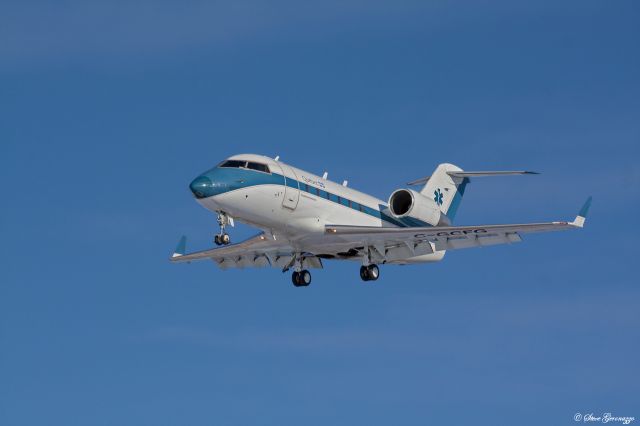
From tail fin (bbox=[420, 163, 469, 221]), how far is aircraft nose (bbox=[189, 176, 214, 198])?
10.5 meters

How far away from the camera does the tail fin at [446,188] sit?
41.9 m

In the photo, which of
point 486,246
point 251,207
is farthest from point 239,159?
point 486,246

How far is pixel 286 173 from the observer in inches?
1393

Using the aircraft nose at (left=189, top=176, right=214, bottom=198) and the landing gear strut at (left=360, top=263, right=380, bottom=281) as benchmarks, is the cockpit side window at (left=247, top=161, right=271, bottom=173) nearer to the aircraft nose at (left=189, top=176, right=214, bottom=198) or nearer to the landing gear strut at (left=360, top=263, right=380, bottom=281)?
the aircraft nose at (left=189, top=176, right=214, bottom=198)

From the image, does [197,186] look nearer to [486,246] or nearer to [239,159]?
[239,159]

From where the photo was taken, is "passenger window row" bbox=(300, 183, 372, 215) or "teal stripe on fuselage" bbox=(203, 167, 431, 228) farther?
"passenger window row" bbox=(300, 183, 372, 215)

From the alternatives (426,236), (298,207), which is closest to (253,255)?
(298,207)

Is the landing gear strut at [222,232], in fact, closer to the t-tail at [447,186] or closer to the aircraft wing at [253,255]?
the aircraft wing at [253,255]

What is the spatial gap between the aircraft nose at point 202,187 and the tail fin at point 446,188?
1052 centimetres

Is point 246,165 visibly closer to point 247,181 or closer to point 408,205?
point 247,181

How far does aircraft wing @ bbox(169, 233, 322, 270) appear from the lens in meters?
38.3

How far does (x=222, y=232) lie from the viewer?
33.9 m

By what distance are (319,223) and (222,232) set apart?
3471 mm

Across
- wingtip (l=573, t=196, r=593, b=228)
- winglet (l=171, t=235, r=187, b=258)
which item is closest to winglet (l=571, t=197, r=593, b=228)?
wingtip (l=573, t=196, r=593, b=228)
